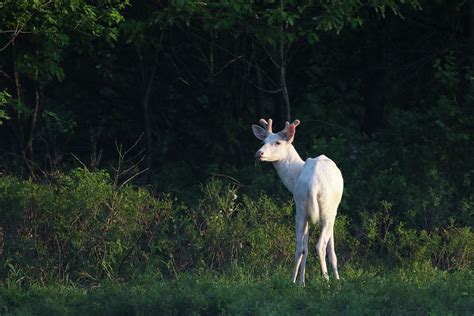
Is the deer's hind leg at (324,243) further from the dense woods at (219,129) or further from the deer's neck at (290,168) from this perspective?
the dense woods at (219,129)

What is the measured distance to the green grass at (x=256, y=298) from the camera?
980 centimetres

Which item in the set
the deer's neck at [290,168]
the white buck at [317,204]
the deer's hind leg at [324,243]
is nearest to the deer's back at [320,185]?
the white buck at [317,204]

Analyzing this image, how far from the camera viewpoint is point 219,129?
18.3 m

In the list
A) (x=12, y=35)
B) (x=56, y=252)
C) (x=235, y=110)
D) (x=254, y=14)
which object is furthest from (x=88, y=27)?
(x=235, y=110)

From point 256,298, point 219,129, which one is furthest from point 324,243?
point 219,129

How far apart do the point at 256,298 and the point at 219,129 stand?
8607mm

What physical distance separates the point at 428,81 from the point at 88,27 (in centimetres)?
673

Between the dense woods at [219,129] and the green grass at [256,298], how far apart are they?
5.24ft

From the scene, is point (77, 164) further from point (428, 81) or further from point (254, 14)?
point (428, 81)

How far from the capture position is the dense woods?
43.4ft

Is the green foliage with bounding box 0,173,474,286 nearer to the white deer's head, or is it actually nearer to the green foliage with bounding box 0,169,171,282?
the green foliage with bounding box 0,169,171,282

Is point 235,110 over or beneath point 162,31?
beneath

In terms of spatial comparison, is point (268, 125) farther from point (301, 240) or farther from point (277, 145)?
point (301, 240)

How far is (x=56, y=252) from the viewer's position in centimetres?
1295
